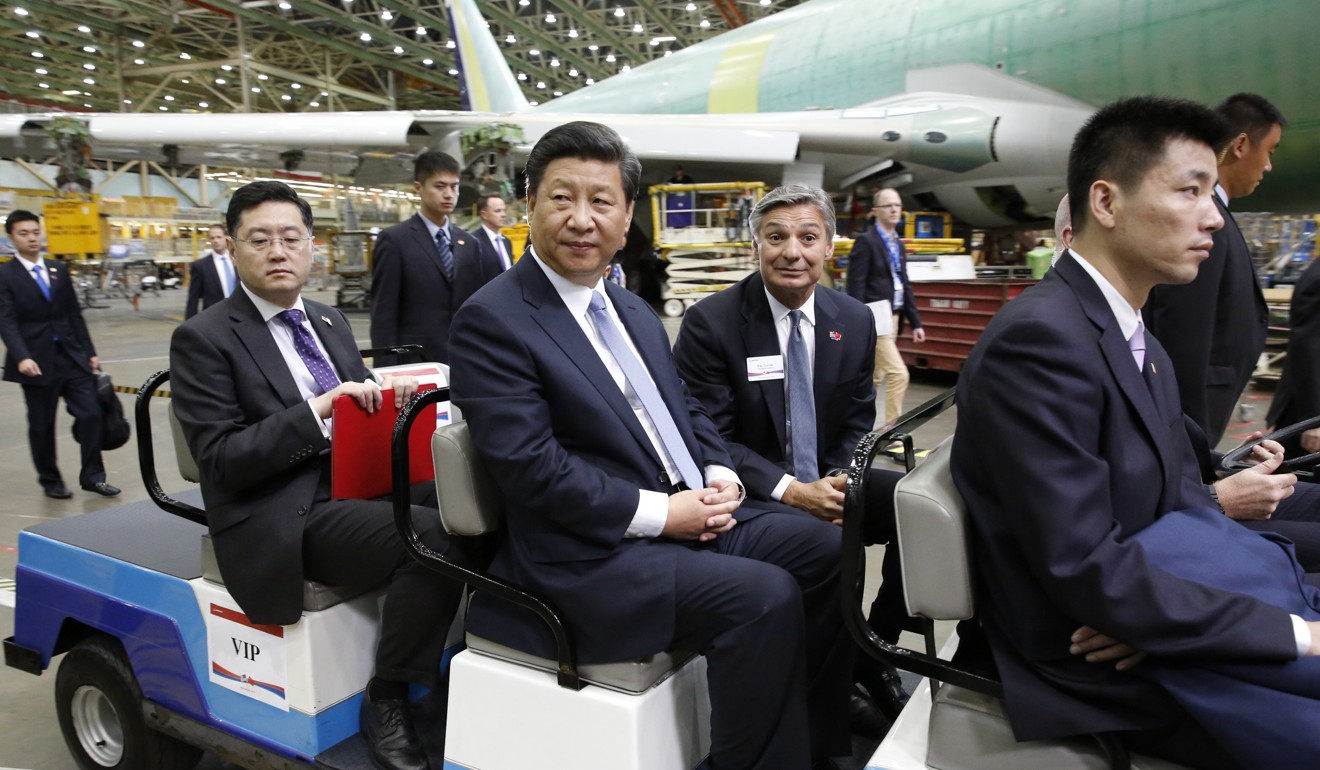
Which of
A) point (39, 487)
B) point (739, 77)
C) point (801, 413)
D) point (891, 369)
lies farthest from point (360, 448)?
point (739, 77)

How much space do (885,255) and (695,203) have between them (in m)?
5.16

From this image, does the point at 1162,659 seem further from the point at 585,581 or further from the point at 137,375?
the point at 137,375

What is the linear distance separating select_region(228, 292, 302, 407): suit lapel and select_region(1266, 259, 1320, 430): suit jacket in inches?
119

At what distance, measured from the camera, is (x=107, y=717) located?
233 centimetres

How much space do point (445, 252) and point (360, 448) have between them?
7.80 ft

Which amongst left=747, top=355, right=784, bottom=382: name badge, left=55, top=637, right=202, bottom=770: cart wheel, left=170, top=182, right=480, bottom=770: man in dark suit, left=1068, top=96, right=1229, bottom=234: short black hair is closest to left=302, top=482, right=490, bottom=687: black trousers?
left=170, top=182, right=480, bottom=770: man in dark suit

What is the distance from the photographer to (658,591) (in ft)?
5.17

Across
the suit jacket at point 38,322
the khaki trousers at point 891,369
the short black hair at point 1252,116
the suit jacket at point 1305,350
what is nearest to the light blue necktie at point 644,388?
the short black hair at point 1252,116

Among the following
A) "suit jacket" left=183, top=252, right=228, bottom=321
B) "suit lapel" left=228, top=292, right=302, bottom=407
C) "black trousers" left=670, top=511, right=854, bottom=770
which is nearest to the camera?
"black trousers" left=670, top=511, right=854, bottom=770

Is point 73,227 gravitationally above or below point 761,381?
above

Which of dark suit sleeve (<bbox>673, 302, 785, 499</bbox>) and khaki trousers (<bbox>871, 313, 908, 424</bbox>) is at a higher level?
dark suit sleeve (<bbox>673, 302, 785, 499</bbox>)

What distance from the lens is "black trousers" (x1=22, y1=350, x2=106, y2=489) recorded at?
4.85 meters

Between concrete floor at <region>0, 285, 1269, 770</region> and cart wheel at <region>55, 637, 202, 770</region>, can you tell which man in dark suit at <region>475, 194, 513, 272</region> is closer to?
concrete floor at <region>0, 285, 1269, 770</region>

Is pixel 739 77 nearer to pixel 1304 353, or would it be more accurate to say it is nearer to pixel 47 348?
pixel 47 348
